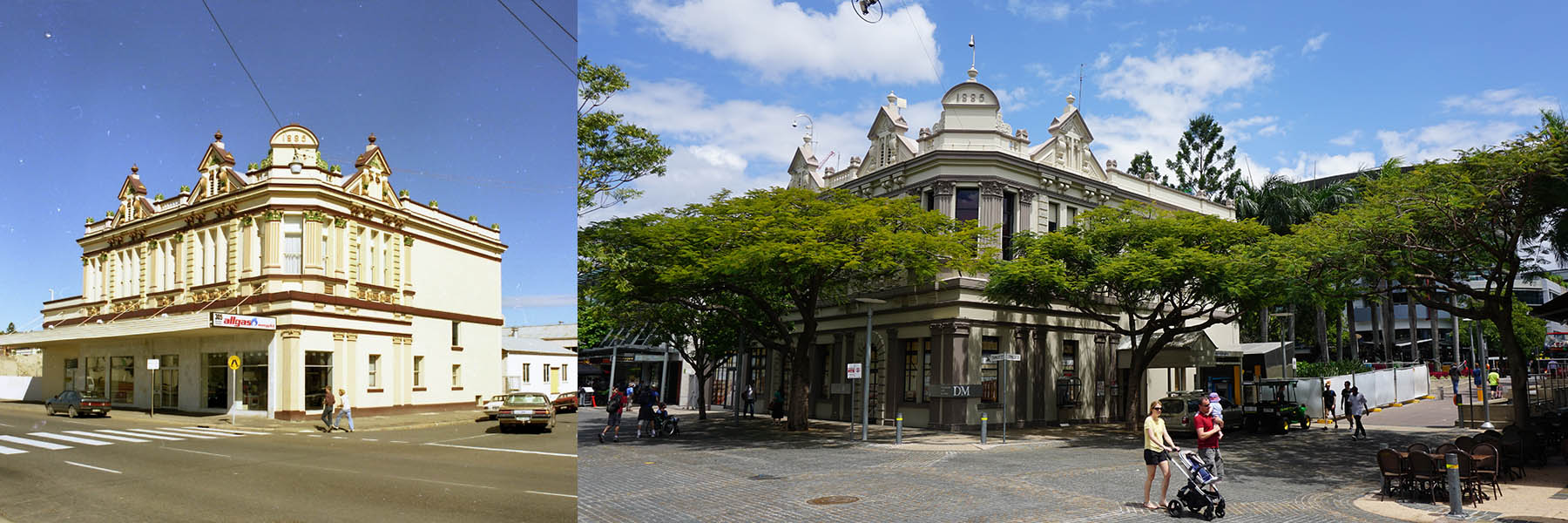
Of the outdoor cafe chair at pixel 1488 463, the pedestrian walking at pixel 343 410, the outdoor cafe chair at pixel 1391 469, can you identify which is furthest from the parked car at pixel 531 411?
the outdoor cafe chair at pixel 1488 463

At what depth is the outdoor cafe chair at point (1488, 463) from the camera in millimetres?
14883

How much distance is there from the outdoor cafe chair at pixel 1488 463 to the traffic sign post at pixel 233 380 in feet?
54.9

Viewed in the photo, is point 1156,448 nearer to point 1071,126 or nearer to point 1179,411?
point 1179,411

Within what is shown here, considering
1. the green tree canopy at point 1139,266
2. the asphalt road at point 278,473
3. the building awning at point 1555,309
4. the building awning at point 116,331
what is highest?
the green tree canopy at point 1139,266

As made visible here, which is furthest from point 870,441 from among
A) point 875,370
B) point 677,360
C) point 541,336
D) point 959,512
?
point 677,360

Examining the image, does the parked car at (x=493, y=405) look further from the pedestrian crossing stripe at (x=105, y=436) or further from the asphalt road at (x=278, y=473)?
the pedestrian crossing stripe at (x=105, y=436)

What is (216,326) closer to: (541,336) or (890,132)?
(541,336)

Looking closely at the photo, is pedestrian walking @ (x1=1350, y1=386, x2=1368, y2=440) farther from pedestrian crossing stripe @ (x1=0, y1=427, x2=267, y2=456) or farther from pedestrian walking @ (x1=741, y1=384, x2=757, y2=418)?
pedestrian crossing stripe @ (x1=0, y1=427, x2=267, y2=456)

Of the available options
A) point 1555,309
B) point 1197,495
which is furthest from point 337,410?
point 1555,309

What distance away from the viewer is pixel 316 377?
354 centimetres

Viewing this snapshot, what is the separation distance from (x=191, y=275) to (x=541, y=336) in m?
1.34

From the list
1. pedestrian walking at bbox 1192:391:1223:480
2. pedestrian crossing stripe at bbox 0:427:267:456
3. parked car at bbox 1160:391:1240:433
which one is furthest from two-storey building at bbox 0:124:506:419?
parked car at bbox 1160:391:1240:433

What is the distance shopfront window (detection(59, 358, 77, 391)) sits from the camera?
13.4ft

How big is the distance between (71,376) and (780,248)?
22.0 m
